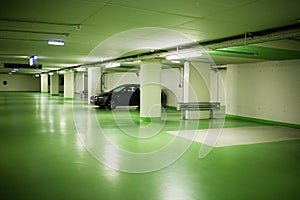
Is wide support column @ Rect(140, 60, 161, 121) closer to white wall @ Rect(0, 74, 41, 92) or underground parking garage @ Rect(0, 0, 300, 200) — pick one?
underground parking garage @ Rect(0, 0, 300, 200)

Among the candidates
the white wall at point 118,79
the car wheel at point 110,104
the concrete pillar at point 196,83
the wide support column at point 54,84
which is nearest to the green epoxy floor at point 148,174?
the concrete pillar at point 196,83

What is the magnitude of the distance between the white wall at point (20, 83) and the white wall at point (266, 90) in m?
30.7

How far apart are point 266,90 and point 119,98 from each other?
7170mm

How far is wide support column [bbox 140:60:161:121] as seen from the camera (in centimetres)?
1016

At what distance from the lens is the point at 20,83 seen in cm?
Result: 3572

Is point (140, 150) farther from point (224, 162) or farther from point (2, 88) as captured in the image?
point (2, 88)

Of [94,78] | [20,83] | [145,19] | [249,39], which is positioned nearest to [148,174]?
[145,19]

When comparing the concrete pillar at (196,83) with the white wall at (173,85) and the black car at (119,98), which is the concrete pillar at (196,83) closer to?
the white wall at (173,85)

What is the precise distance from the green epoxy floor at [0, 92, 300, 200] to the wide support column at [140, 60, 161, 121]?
3.53 metres

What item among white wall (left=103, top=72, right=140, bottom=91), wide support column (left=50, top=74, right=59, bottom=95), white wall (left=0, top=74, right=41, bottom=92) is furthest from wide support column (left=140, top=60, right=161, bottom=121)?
white wall (left=0, top=74, right=41, bottom=92)

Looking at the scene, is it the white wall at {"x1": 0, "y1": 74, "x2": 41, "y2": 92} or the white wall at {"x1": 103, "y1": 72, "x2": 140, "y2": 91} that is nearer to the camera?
the white wall at {"x1": 103, "y1": 72, "x2": 140, "y2": 91}

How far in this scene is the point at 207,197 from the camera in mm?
3447

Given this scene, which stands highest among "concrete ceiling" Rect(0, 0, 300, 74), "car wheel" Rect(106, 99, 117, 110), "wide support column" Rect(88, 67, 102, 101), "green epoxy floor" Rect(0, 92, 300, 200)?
"concrete ceiling" Rect(0, 0, 300, 74)

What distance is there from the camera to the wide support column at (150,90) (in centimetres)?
1016
